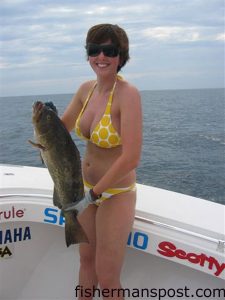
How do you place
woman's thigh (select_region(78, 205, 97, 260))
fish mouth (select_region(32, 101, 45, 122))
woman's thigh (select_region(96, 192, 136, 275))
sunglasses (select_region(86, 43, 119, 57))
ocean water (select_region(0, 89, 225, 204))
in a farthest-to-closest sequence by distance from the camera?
1. ocean water (select_region(0, 89, 225, 204))
2. woman's thigh (select_region(78, 205, 97, 260))
3. woman's thigh (select_region(96, 192, 136, 275))
4. sunglasses (select_region(86, 43, 119, 57))
5. fish mouth (select_region(32, 101, 45, 122))

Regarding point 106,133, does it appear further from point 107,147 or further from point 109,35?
point 109,35

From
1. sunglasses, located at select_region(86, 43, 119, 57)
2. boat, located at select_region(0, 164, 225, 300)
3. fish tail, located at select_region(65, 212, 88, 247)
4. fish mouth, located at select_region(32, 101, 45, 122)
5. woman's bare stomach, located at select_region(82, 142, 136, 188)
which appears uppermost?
sunglasses, located at select_region(86, 43, 119, 57)

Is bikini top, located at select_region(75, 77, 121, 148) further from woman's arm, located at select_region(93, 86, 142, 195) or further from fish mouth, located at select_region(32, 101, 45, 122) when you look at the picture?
fish mouth, located at select_region(32, 101, 45, 122)

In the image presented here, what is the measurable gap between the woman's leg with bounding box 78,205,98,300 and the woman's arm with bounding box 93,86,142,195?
458 millimetres

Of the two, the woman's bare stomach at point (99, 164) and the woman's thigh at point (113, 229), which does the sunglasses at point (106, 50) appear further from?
the woman's thigh at point (113, 229)

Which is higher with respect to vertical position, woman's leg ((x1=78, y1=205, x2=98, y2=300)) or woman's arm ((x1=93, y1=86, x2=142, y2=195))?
woman's arm ((x1=93, y1=86, x2=142, y2=195))

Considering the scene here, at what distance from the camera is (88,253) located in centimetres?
276

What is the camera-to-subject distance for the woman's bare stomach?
A: 252 centimetres

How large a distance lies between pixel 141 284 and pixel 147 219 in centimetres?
76

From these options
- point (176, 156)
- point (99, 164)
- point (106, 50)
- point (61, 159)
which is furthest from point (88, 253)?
point (176, 156)

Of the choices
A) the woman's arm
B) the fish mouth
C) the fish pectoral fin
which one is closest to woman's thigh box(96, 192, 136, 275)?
the woman's arm

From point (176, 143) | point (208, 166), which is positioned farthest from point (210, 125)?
point (208, 166)

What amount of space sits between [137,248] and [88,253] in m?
0.39

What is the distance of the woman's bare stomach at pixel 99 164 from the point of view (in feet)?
8.26
